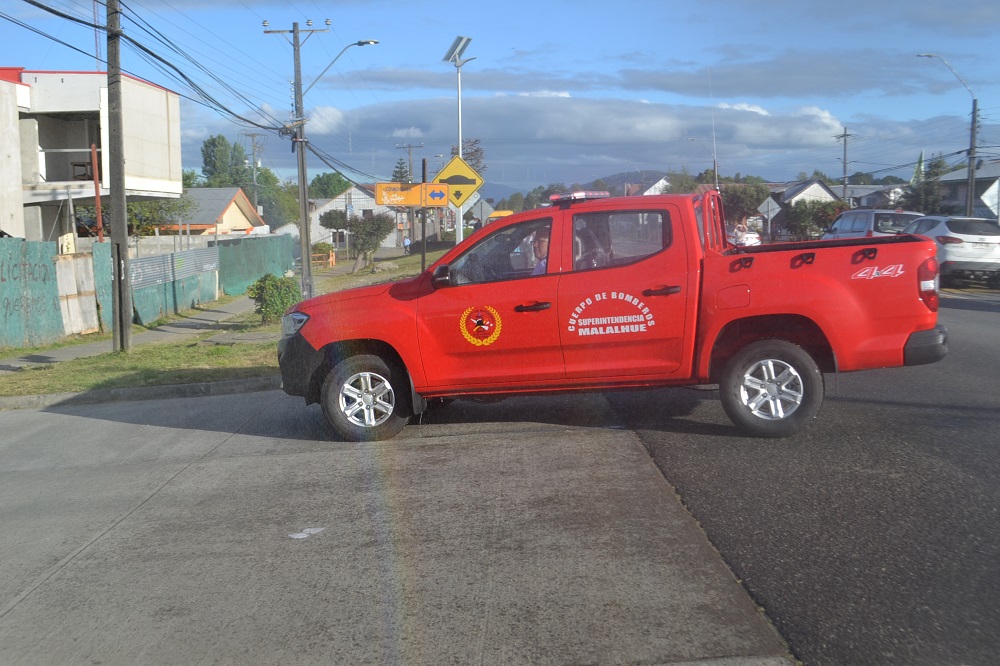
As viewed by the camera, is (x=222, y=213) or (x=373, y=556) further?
(x=222, y=213)

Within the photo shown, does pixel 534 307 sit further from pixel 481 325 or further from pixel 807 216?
pixel 807 216

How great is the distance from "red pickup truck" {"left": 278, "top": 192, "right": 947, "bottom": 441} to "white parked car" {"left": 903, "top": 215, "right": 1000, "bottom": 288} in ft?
52.0

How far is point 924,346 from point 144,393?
8.96 m

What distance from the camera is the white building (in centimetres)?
2564

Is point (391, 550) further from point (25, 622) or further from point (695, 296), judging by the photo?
point (695, 296)

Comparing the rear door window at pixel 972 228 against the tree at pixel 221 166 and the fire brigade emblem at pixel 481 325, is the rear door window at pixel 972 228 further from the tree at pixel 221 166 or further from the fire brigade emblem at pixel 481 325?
the tree at pixel 221 166

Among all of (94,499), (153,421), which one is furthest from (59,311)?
(94,499)

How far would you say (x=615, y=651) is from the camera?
4.03 metres

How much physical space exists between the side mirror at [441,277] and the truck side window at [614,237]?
1.06 meters

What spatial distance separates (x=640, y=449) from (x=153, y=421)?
18.1ft

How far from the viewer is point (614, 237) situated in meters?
7.62

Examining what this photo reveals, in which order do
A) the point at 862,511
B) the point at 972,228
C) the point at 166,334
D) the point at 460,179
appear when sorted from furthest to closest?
Answer: 1. the point at 166,334
2. the point at 972,228
3. the point at 460,179
4. the point at 862,511

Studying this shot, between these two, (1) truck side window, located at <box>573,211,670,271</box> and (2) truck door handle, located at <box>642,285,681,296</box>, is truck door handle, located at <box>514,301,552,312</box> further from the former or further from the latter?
(2) truck door handle, located at <box>642,285,681,296</box>

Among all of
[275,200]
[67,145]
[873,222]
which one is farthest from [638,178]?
[275,200]
